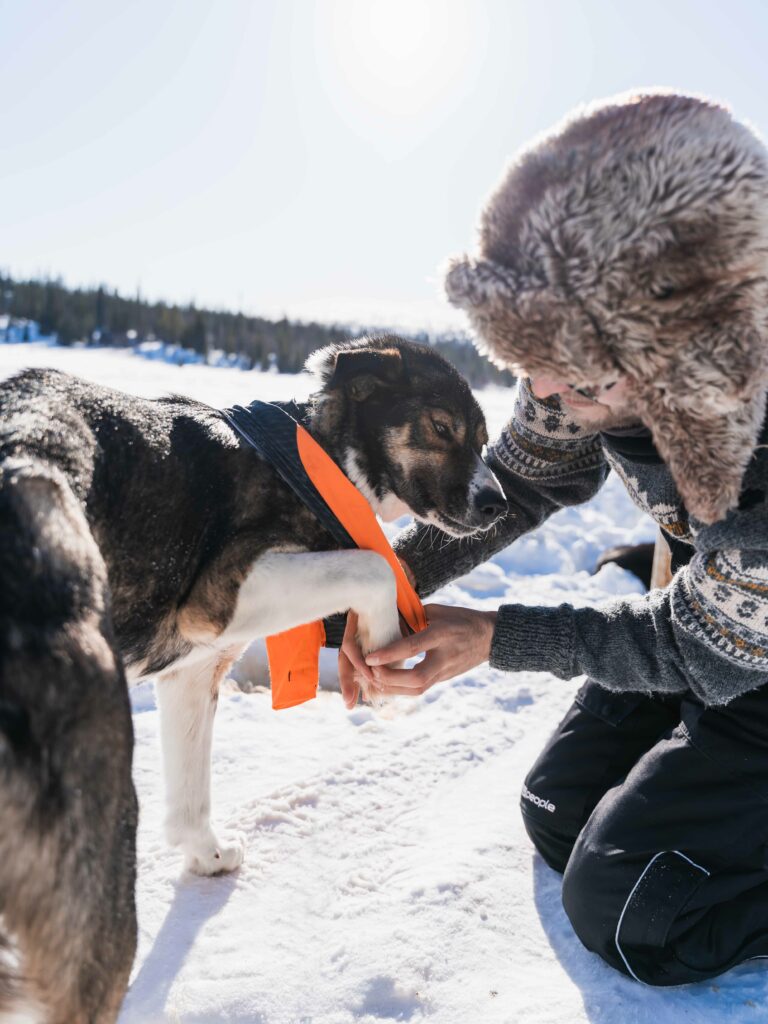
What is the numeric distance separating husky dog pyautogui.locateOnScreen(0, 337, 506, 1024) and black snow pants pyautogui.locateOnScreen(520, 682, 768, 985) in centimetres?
98

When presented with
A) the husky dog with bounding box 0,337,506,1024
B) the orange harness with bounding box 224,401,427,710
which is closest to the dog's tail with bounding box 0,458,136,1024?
the husky dog with bounding box 0,337,506,1024

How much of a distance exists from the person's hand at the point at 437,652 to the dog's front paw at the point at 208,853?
2.62 feet

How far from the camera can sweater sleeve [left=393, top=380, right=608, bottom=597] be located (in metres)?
3.06

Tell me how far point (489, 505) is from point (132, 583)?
1.43 meters

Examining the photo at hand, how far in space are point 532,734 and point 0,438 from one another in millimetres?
2815

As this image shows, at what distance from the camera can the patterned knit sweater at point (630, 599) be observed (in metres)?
2.02

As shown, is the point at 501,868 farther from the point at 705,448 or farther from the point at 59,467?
the point at 59,467

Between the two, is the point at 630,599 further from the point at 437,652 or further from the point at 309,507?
the point at 309,507

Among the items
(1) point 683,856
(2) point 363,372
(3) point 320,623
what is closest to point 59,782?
(3) point 320,623

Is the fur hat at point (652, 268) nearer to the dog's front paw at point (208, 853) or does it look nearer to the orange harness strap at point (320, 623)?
the orange harness strap at point (320, 623)

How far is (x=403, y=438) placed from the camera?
10.0ft

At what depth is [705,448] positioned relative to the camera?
1.83m

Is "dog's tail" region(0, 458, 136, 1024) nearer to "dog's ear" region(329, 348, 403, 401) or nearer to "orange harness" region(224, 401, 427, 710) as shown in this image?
"orange harness" region(224, 401, 427, 710)

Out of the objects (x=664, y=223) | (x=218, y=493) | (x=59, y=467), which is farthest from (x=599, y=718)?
(x=59, y=467)
